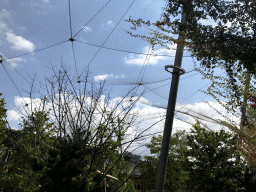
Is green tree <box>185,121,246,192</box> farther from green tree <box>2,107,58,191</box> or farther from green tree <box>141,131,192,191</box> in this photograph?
green tree <box>2,107,58,191</box>

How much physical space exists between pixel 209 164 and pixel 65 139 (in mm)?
8669

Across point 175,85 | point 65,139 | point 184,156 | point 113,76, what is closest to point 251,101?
point 175,85

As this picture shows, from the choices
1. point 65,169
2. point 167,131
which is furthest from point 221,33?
point 65,169

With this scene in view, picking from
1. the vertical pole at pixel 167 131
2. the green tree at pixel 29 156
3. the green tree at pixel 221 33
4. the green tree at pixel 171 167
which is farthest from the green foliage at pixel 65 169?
the green tree at pixel 171 167

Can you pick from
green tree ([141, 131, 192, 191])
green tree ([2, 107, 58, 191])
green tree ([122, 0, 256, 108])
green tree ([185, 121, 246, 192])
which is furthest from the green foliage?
green tree ([141, 131, 192, 191])

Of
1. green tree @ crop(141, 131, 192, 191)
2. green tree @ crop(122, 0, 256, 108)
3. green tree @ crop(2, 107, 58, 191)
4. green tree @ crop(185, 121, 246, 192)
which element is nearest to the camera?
green tree @ crop(122, 0, 256, 108)

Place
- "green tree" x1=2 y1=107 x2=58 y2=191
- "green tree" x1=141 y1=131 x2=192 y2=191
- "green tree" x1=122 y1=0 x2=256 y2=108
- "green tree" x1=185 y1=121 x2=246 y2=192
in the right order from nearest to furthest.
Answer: "green tree" x1=122 y1=0 x2=256 y2=108 < "green tree" x1=2 y1=107 x2=58 y2=191 < "green tree" x1=185 y1=121 x2=246 y2=192 < "green tree" x1=141 y1=131 x2=192 y2=191

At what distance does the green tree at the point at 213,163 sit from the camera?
1011 cm

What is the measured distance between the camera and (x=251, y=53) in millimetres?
2697

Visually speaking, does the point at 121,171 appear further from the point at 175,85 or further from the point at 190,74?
the point at 175,85

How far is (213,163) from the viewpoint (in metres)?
10.5

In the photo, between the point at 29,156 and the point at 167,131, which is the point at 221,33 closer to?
the point at 167,131

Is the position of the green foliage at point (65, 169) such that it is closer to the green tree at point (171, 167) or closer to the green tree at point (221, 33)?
the green tree at point (221, 33)

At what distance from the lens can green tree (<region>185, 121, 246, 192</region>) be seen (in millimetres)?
10109
